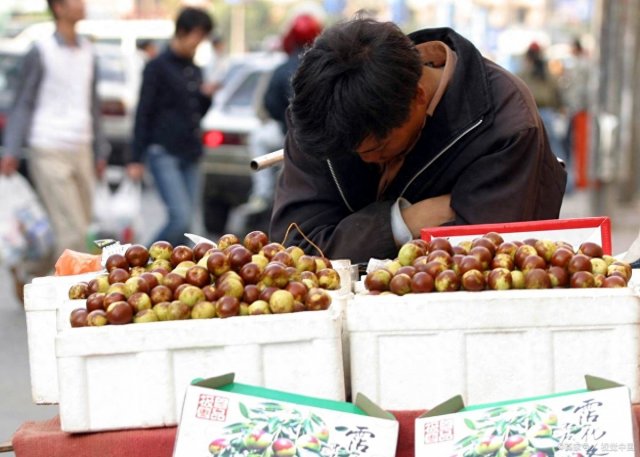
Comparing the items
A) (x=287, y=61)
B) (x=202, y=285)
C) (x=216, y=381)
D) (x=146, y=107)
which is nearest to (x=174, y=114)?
(x=146, y=107)

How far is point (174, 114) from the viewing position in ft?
28.2

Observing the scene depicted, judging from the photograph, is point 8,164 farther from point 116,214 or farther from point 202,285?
point 202,285

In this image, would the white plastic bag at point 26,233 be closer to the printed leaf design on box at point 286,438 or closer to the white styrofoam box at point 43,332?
the white styrofoam box at point 43,332

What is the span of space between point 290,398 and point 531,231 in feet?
2.97

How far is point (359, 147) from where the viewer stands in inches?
126

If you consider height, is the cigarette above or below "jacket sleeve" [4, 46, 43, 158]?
below

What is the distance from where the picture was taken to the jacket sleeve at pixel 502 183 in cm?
349

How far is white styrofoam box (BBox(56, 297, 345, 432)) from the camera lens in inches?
103

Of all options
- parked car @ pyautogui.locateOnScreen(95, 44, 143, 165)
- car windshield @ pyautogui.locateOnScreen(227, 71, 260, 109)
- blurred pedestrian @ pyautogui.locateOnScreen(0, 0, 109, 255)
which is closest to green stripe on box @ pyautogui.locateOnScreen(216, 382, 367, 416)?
blurred pedestrian @ pyautogui.locateOnScreen(0, 0, 109, 255)

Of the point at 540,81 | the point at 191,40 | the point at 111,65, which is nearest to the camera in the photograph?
the point at 191,40

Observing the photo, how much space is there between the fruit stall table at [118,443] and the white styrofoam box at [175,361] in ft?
0.08

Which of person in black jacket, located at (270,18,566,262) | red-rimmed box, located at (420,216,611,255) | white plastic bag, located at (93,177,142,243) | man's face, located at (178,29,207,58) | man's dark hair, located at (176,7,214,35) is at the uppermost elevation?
man's dark hair, located at (176,7,214,35)

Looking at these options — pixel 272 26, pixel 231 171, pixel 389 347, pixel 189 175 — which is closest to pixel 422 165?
pixel 389 347

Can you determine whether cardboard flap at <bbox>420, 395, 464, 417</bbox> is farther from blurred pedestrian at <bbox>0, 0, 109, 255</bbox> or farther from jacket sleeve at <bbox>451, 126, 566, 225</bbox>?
blurred pedestrian at <bbox>0, 0, 109, 255</bbox>
